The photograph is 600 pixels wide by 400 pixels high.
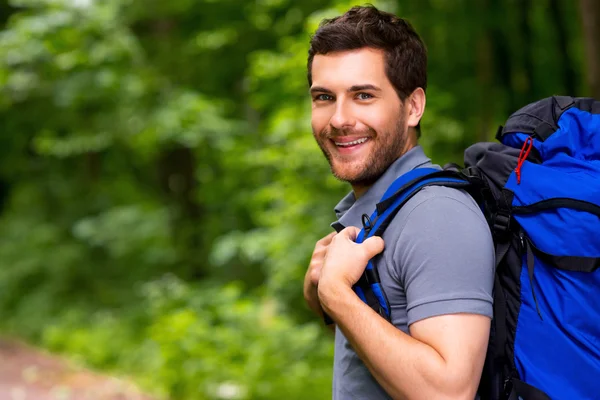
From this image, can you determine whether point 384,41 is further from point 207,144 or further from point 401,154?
point 207,144

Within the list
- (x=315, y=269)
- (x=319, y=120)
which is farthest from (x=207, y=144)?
(x=319, y=120)

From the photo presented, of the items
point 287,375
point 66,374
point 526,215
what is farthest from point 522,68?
point 526,215

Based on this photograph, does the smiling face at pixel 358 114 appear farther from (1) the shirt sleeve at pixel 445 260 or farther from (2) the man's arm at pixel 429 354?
(2) the man's arm at pixel 429 354

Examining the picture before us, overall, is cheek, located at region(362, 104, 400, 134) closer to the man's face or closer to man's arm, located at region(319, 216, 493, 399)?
the man's face

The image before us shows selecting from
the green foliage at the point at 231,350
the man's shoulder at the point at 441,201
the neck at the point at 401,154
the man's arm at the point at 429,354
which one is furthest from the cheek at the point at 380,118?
the green foliage at the point at 231,350

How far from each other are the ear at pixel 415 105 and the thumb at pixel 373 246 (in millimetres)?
415

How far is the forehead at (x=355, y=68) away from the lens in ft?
5.87

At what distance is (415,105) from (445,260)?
1.83ft

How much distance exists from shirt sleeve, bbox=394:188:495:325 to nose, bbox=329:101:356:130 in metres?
0.33

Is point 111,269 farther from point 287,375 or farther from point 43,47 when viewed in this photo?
point 287,375

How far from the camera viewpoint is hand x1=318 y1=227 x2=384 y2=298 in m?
1.64

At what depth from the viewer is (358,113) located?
5.97ft

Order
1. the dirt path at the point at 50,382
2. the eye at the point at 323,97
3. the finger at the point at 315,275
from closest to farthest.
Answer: the eye at the point at 323,97 < the finger at the point at 315,275 < the dirt path at the point at 50,382

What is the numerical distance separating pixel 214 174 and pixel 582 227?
9.59 meters
